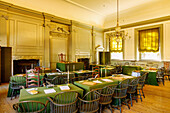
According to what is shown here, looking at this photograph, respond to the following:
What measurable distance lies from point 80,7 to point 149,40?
266 inches

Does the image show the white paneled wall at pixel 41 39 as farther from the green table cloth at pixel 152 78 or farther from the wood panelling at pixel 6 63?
the green table cloth at pixel 152 78

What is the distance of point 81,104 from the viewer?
8.36 ft

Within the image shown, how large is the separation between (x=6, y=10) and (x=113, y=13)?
9.36m

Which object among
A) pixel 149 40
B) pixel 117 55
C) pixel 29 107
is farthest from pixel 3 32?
pixel 149 40

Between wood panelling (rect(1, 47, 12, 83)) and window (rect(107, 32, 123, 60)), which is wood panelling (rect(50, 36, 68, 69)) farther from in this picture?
window (rect(107, 32, 123, 60))

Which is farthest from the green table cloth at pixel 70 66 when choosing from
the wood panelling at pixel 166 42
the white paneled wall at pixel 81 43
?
the wood panelling at pixel 166 42

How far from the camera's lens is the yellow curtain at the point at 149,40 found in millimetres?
9297

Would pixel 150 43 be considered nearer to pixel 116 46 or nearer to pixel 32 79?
pixel 116 46

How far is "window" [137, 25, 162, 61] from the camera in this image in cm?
918

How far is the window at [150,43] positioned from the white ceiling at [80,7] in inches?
83.0

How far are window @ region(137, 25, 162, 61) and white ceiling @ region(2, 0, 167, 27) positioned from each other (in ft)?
6.92

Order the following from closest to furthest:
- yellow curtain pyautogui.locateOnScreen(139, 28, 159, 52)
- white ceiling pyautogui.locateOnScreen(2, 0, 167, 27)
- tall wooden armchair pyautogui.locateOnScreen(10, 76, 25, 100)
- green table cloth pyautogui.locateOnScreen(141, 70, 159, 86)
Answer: tall wooden armchair pyautogui.locateOnScreen(10, 76, 25, 100)
green table cloth pyautogui.locateOnScreen(141, 70, 159, 86)
white ceiling pyautogui.locateOnScreen(2, 0, 167, 27)
yellow curtain pyautogui.locateOnScreen(139, 28, 159, 52)

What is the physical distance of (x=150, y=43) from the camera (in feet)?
31.6

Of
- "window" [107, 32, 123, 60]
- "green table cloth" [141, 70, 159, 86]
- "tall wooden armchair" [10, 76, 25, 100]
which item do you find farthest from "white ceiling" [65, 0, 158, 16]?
"tall wooden armchair" [10, 76, 25, 100]
